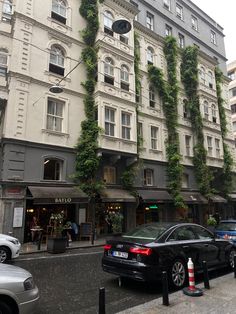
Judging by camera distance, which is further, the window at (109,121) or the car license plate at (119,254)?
the window at (109,121)

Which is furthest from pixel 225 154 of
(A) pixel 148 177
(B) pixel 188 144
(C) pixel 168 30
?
(C) pixel 168 30

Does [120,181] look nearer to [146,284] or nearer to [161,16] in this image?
[146,284]

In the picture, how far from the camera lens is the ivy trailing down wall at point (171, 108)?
858 inches

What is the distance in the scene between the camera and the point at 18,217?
1390cm

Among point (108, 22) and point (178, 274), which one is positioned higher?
point (108, 22)

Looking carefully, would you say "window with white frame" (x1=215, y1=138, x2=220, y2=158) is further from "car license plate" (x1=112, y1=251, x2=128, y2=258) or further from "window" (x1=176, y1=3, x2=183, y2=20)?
"car license plate" (x1=112, y1=251, x2=128, y2=258)

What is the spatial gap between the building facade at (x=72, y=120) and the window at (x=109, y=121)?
8 centimetres

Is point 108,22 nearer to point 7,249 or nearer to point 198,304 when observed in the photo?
point 7,249

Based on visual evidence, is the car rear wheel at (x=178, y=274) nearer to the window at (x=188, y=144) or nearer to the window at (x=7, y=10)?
the window at (x=7, y=10)

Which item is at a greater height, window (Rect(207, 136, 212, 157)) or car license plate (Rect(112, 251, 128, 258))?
window (Rect(207, 136, 212, 157))

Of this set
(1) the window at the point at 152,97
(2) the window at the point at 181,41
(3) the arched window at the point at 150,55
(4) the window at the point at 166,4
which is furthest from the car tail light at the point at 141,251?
(4) the window at the point at 166,4

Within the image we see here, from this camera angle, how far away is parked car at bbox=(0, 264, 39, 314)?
3.78m

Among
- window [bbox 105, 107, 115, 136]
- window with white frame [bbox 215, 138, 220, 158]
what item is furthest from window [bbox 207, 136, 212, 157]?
window [bbox 105, 107, 115, 136]

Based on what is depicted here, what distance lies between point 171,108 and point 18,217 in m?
16.1
